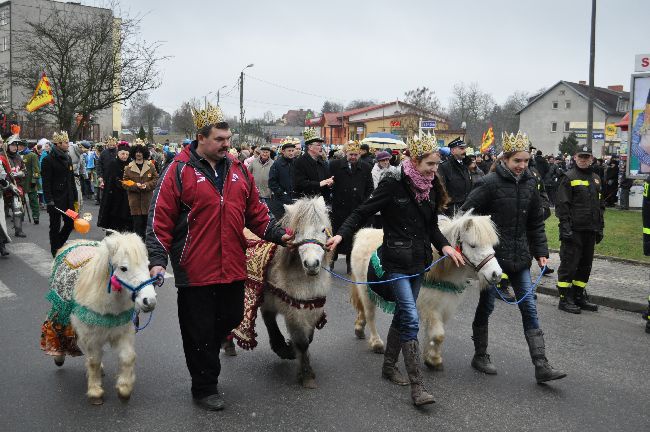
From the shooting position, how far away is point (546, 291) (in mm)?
9289

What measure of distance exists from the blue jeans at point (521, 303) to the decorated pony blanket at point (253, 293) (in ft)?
6.83

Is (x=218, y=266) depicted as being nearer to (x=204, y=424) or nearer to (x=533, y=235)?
(x=204, y=424)

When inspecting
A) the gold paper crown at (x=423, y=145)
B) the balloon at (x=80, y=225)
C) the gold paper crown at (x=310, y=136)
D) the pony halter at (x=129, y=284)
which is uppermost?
the gold paper crown at (x=310, y=136)

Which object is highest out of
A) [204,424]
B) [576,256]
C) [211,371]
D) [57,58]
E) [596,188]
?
[57,58]

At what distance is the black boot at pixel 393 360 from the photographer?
5.29m

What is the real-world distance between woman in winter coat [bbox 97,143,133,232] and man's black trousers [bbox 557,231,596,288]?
21.9 ft

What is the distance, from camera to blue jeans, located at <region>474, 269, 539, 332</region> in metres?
5.46

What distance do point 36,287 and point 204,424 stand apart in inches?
214

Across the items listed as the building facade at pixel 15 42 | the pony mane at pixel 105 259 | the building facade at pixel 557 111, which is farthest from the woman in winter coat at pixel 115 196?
the building facade at pixel 557 111

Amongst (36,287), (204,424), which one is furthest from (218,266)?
(36,287)

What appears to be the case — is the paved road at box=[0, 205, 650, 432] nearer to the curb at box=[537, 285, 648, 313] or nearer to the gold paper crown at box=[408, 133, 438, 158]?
A: the curb at box=[537, 285, 648, 313]

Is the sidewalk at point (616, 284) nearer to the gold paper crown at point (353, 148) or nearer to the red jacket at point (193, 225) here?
the gold paper crown at point (353, 148)

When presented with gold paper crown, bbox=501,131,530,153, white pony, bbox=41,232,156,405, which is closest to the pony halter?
white pony, bbox=41,232,156,405

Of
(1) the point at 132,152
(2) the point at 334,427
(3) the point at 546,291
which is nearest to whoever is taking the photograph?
(2) the point at 334,427
